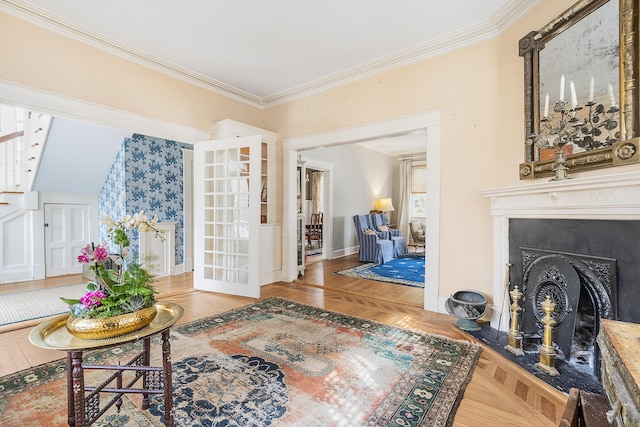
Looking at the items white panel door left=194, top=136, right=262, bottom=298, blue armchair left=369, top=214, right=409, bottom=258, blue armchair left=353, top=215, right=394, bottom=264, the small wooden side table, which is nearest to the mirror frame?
the small wooden side table

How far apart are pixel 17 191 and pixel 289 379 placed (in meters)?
5.49

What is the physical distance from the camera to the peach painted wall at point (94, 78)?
2662mm

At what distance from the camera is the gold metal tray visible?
1.20 meters

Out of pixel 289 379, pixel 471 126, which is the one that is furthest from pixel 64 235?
pixel 471 126

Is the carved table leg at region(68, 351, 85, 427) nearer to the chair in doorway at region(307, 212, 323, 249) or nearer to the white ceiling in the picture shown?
the white ceiling

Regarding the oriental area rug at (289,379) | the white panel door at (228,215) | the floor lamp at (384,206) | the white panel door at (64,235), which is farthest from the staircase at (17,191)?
the floor lamp at (384,206)

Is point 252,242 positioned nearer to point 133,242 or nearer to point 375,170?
point 133,242

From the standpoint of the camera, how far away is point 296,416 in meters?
1.56

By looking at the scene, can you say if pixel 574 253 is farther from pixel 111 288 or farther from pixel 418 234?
pixel 418 234

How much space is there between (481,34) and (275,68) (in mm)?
2320

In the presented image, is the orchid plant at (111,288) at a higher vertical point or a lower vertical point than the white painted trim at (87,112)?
lower

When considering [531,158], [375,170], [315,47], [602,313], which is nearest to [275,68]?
[315,47]

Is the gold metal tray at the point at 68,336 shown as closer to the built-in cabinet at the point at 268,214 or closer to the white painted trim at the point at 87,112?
the white painted trim at the point at 87,112

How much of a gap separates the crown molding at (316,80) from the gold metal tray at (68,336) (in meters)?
2.95
